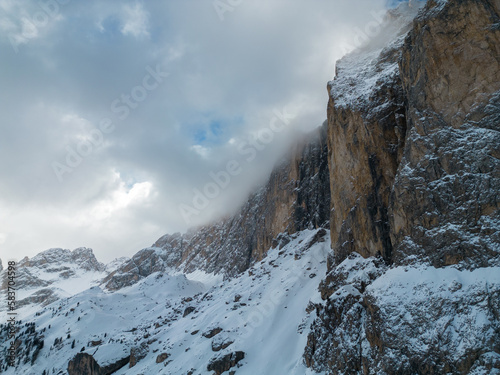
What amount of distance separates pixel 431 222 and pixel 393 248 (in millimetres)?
5225

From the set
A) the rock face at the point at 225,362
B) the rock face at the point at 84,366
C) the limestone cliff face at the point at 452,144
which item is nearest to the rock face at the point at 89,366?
the rock face at the point at 84,366

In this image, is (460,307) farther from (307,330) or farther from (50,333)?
(50,333)

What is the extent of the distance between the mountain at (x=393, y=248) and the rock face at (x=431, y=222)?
0.11 m

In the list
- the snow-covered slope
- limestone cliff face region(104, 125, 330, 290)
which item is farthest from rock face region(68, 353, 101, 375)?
limestone cliff face region(104, 125, 330, 290)

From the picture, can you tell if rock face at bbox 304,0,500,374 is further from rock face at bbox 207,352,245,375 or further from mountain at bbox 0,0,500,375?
rock face at bbox 207,352,245,375

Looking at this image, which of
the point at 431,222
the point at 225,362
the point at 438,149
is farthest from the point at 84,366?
the point at 438,149

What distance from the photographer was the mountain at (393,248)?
24250 mm

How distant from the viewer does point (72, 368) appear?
73.1 meters

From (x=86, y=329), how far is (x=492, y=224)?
11318cm

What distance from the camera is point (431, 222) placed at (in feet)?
93.8

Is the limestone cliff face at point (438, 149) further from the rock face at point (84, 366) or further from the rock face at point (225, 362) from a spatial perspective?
the rock face at point (84, 366)

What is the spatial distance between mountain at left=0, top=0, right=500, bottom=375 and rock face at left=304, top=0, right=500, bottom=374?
0.36ft

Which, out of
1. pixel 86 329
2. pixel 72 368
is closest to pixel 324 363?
pixel 72 368

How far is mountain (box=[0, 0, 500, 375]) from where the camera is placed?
24250mm
